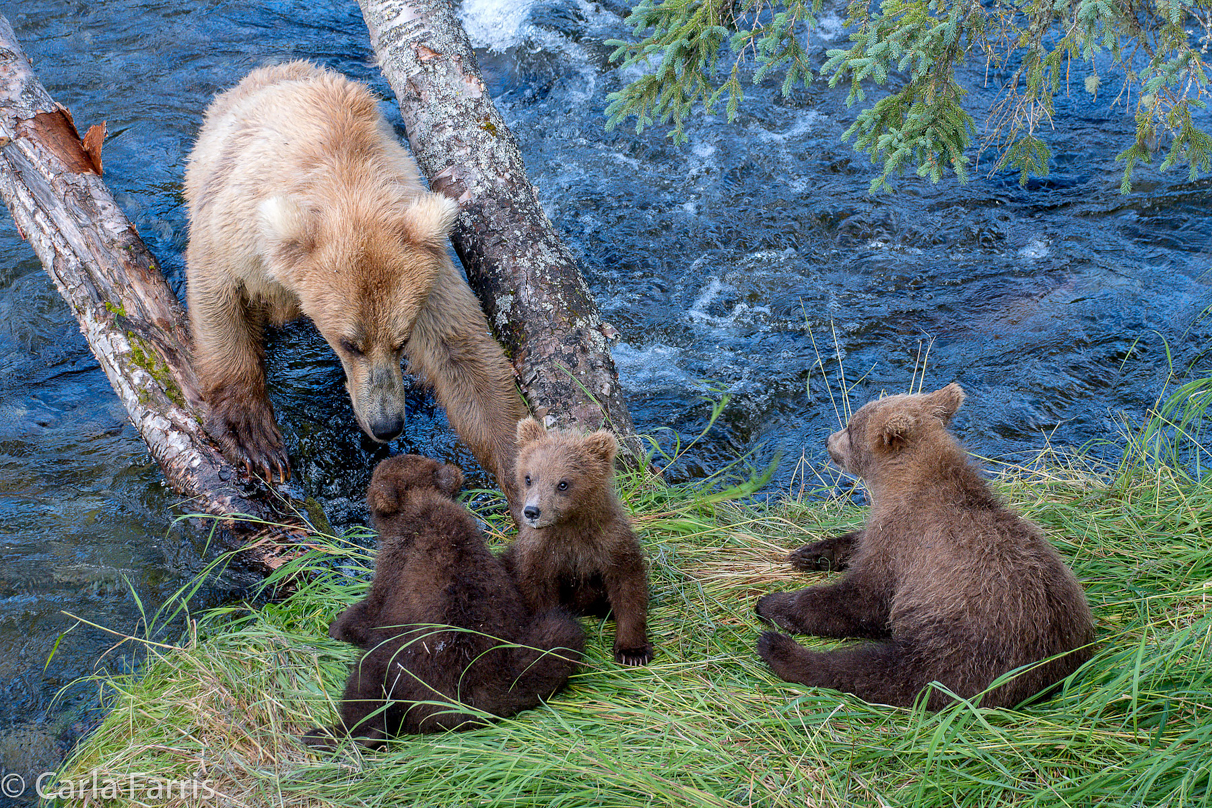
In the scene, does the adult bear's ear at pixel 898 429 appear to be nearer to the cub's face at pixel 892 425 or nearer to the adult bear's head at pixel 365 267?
the cub's face at pixel 892 425

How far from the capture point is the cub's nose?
4.65 meters

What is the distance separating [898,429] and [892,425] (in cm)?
3

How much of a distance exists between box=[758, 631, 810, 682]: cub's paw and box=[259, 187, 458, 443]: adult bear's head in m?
2.35

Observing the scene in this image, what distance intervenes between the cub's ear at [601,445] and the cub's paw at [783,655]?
93 centimetres

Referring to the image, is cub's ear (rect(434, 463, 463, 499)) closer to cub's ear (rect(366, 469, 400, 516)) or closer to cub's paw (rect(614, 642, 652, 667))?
cub's ear (rect(366, 469, 400, 516))

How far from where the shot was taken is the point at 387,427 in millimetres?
4668

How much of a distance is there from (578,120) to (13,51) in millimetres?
5075

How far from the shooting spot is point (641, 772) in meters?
2.79

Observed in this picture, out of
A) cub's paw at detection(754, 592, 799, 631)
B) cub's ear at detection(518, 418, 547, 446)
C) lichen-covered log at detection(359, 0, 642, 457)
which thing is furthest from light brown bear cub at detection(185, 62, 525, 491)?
cub's paw at detection(754, 592, 799, 631)

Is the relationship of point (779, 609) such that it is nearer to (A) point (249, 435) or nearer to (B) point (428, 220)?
(B) point (428, 220)

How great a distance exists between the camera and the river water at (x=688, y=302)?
507 centimetres

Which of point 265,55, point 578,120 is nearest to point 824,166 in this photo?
point 578,120

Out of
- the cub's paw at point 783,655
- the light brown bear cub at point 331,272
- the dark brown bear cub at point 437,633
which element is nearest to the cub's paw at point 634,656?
the dark brown bear cub at point 437,633

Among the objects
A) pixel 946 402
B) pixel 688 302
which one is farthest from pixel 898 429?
pixel 688 302
